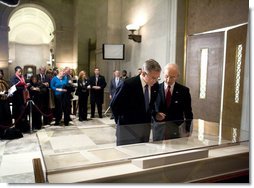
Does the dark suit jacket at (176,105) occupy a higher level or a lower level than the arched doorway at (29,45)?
lower

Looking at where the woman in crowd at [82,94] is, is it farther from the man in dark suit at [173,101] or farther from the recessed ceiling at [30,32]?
the recessed ceiling at [30,32]

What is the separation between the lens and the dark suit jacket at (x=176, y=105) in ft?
9.20

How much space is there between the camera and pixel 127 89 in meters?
2.49

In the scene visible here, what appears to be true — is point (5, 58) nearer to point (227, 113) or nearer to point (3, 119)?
point (3, 119)

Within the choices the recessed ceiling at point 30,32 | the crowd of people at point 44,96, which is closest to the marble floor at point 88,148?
the crowd of people at point 44,96

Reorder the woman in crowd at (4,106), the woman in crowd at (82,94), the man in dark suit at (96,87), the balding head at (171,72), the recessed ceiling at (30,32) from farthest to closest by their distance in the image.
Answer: the recessed ceiling at (30,32) → the man in dark suit at (96,87) → the woman in crowd at (82,94) → the woman in crowd at (4,106) → the balding head at (171,72)

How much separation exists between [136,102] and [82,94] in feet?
17.2

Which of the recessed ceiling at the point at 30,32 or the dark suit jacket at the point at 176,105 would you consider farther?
the recessed ceiling at the point at 30,32

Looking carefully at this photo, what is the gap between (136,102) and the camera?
2.55 meters

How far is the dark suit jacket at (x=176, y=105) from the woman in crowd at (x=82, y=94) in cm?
494

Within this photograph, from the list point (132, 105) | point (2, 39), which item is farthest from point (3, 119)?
point (2, 39)

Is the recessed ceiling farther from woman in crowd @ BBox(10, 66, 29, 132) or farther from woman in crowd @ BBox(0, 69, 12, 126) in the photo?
woman in crowd @ BBox(0, 69, 12, 126)

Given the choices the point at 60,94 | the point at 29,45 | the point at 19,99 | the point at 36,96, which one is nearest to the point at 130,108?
the point at 19,99

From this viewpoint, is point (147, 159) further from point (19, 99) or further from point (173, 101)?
point (19, 99)
